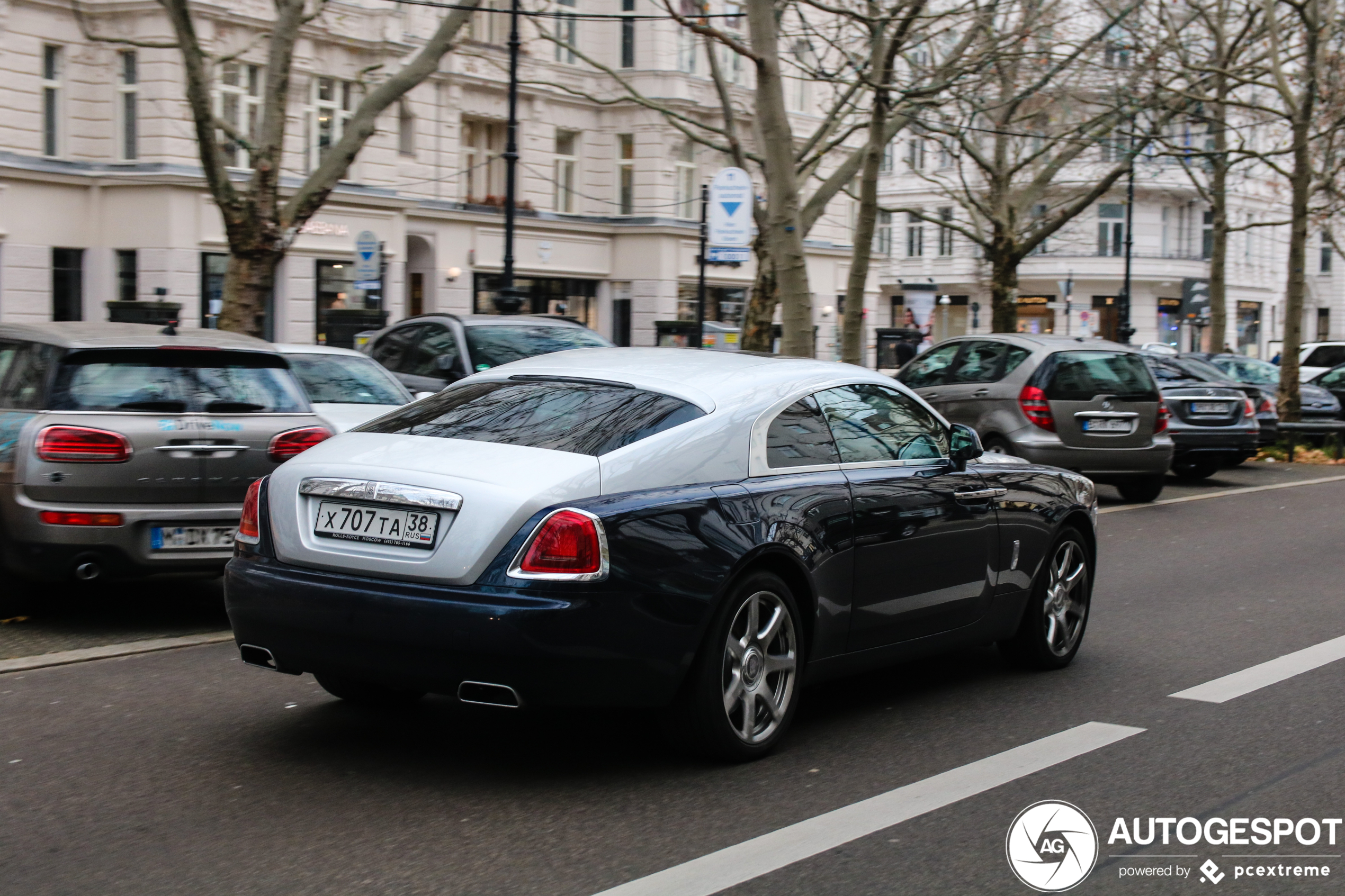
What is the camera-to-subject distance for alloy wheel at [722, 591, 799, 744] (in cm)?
520

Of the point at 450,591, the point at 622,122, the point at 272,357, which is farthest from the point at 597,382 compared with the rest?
the point at 622,122

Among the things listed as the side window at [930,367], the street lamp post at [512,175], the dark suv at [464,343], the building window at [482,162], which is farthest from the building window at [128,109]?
the side window at [930,367]

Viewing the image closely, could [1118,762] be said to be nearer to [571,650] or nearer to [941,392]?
[571,650]

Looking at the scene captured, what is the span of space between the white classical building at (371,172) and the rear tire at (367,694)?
17.4 meters

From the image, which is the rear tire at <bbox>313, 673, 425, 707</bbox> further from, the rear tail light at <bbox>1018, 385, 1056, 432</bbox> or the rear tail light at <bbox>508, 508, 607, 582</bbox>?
the rear tail light at <bbox>1018, 385, 1056, 432</bbox>

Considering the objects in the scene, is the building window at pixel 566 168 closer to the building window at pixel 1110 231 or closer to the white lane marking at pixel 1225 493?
the white lane marking at pixel 1225 493

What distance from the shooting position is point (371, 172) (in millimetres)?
35188

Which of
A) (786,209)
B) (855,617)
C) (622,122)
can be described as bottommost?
(855,617)

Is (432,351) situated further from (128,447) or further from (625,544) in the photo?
(625,544)

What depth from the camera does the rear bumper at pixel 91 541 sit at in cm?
730

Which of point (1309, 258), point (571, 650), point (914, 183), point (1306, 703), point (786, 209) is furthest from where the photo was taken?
point (1309, 258)

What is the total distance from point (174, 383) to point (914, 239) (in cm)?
6850

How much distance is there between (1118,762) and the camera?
5.38m

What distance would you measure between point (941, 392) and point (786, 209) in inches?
148
